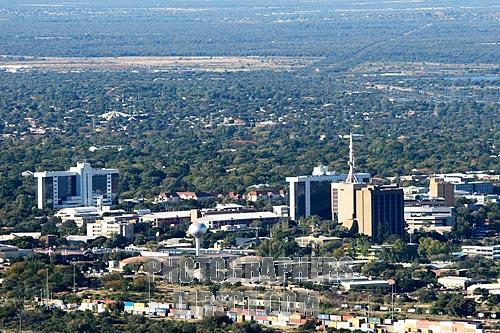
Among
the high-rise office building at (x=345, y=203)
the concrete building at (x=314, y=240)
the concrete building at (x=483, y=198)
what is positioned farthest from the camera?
the concrete building at (x=483, y=198)

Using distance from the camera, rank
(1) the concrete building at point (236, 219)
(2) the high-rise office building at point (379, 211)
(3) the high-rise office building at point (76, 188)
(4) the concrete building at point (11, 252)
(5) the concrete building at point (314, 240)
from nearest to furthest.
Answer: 1. (4) the concrete building at point (11, 252)
2. (5) the concrete building at point (314, 240)
3. (2) the high-rise office building at point (379, 211)
4. (1) the concrete building at point (236, 219)
5. (3) the high-rise office building at point (76, 188)

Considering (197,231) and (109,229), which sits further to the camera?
(109,229)

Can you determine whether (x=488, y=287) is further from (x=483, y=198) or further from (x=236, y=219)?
(x=483, y=198)

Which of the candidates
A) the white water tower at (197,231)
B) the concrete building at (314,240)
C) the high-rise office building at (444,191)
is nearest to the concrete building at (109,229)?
the concrete building at (314,240)

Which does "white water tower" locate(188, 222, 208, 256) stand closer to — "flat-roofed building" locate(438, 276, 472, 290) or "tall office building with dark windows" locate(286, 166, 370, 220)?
"flat-roofed building" locate(438, 276, 472, 290)

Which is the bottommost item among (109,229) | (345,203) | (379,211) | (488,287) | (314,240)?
(488,287)

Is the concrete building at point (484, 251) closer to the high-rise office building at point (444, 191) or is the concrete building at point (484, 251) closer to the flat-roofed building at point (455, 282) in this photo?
the flat-roofed building at point (455, 282)

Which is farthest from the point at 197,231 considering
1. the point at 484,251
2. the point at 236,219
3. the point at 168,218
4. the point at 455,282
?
the point at 168,218
